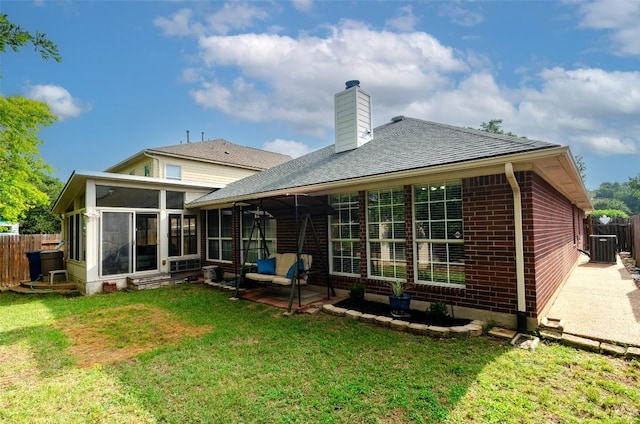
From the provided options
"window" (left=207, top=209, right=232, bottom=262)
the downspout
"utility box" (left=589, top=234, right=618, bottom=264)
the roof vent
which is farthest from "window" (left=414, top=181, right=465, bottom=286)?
"utility box" (left=589, top=234, right=618, bottom=264)

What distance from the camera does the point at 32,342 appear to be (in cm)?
494

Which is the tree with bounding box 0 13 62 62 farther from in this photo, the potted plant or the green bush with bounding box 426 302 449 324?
the green bush with bounding box 426 302 449 324

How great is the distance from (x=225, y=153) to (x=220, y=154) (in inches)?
22.2

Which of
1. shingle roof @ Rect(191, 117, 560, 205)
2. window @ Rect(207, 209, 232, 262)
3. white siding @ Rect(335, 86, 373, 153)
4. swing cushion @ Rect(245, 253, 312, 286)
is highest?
white siding @ Rect(335, 86, 373, 153)

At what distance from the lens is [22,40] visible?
3.72 metres

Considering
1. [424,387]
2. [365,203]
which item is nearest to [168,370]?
[424,387]

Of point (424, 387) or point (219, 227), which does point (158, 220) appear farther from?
point (424, 387)

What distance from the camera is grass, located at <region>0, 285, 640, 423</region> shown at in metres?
2.80

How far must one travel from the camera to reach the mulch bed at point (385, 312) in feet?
16.0

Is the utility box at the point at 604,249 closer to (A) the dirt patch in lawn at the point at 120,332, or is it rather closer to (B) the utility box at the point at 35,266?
(A) the dirt patch in lawn at the point at 120,332

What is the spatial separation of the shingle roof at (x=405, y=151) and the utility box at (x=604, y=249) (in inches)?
365

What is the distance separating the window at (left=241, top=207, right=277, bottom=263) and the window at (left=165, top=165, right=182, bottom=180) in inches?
264

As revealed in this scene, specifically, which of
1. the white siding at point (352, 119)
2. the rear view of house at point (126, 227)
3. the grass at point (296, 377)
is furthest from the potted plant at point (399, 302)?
the rear view of house at point (126, 227)

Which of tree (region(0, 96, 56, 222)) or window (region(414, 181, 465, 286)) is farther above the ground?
tree (region(0, 96, 56, 222))
